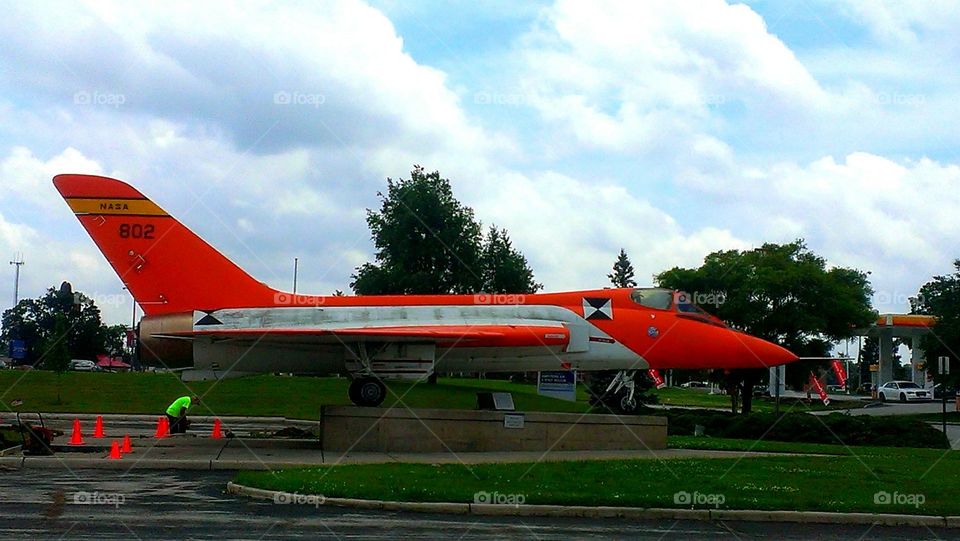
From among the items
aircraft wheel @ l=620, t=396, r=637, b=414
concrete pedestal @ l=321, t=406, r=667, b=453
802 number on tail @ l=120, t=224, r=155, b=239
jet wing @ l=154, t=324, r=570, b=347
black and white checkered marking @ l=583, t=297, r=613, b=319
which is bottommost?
concrete pedestal @ l=321, t=406, r=667, b=453

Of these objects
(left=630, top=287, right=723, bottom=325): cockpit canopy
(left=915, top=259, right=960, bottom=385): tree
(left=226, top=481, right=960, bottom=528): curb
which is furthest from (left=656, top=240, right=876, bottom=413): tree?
(left=226, top=481, right=960, bottom=528): curb

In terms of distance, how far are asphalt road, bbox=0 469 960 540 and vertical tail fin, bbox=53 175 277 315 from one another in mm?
9016

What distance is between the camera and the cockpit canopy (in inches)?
938

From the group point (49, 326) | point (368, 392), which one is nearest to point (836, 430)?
point (368, 392)

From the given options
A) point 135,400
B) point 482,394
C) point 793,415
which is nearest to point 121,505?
point 482,394

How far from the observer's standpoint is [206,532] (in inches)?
417

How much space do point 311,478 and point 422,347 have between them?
24.2 feet

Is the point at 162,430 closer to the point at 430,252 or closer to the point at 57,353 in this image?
the point at 57,353

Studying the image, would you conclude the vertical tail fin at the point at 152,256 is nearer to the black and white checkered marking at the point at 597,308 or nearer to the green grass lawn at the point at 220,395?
the black and white checkered marking at the point at 597,308

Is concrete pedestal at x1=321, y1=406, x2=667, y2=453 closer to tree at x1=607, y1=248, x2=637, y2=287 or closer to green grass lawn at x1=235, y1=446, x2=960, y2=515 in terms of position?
green grass lawn at x1=235, y1=446, x2=960, y2=515

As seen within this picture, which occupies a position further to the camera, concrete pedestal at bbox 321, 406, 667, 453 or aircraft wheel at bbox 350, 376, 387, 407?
aircraft wheel at bbox 350, 376, 387, 407

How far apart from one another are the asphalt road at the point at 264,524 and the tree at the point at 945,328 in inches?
1688

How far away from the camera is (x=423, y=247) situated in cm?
5331

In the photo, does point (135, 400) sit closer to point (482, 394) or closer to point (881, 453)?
point (482, 394)
